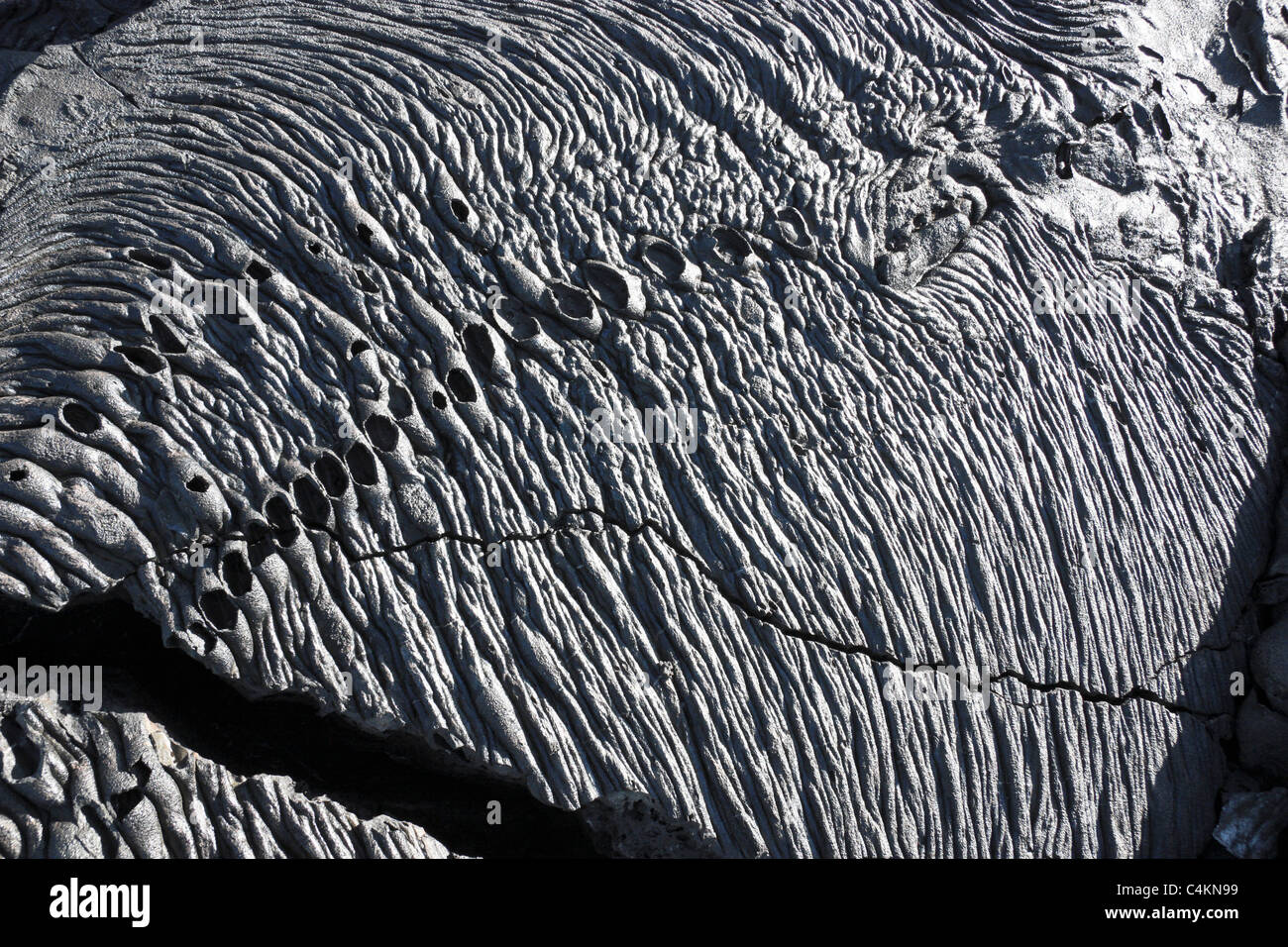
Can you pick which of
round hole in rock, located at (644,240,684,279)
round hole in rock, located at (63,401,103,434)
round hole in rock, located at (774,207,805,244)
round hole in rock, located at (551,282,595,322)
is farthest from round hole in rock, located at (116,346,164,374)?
round hole in rock, located at (774,207,805,244)

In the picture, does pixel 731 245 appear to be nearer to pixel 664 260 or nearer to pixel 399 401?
pixel 664 260

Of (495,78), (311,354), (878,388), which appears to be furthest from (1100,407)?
(311,354)

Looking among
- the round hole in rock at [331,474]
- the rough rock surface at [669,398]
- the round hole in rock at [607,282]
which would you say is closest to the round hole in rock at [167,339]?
the rough rock surface at [669,398]

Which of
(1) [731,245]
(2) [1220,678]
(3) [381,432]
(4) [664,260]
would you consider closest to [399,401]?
(3) [381,432]

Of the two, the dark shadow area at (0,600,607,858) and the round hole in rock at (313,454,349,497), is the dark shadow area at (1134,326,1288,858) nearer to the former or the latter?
the dark shadow area at (0,600,607,858)

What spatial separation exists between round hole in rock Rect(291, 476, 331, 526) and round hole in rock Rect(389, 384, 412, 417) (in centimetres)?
29

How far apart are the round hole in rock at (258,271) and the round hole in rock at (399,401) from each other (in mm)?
486

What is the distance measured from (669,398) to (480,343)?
0.55m

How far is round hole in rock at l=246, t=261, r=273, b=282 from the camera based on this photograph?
311cm

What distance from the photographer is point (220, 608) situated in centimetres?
277

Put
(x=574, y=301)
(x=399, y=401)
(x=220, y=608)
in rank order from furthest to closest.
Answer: (x=574, y=301), (x=399, y=401), (x=220, y=608)

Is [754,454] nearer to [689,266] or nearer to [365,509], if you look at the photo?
[689,266]

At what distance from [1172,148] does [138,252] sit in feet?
11.3

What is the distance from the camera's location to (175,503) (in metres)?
2.81
